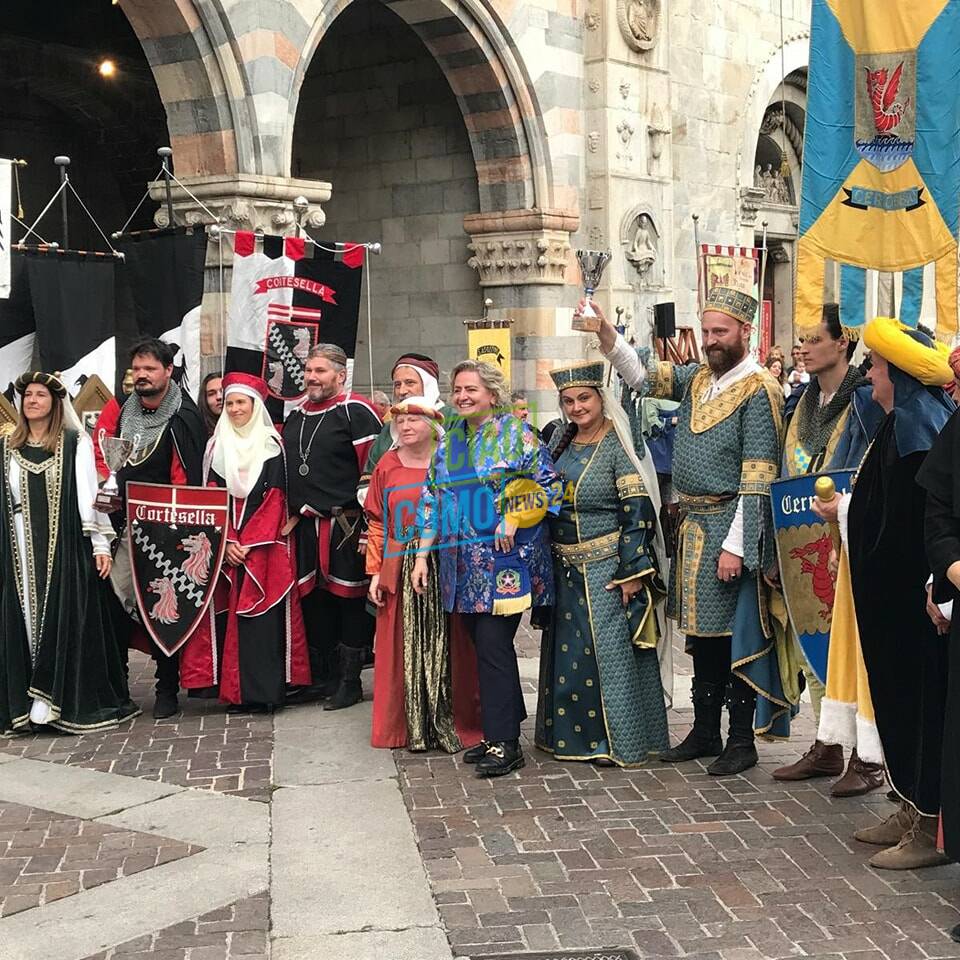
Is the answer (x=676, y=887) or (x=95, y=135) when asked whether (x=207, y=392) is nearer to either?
(x=676, y=887)

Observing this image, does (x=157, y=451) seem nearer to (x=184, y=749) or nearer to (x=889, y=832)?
(x=184, y=749)

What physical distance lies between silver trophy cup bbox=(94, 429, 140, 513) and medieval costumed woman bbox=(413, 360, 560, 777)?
5.91 ft

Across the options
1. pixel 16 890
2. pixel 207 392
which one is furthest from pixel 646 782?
pixel 207 392

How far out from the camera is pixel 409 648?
21.1ft

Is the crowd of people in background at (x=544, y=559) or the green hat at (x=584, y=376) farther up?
the green hat at (x=584, y=376)

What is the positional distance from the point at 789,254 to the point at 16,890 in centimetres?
1508

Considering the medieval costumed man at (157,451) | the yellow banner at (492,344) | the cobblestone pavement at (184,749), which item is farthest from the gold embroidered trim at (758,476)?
the yellow banner at (492,344)

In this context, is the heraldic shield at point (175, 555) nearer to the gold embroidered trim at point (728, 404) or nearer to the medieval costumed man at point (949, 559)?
the gold embroidered trim at point (728, 404)

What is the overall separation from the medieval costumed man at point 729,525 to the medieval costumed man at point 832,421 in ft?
0.45

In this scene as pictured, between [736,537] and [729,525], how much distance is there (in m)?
0.14

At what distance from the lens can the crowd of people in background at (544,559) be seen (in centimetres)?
485

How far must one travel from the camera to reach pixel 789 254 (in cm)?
1811

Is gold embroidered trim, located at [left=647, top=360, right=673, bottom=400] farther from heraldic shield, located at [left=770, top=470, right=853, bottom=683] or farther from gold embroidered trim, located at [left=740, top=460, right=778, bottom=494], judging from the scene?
heraldic shield, located at [left=770, top=470, right=853, bottom=683]

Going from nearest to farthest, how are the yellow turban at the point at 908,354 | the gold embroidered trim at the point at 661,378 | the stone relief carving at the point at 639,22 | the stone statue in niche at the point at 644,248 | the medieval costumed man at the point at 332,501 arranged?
the yellow turban at the point at 908,354 < the gold embroidered trim at the point at 661,378 < the medieval costumed man at the point at 332,501 < the stone relief carving at the point at 639,22 < the stone statue in niche at the point at 644,248
